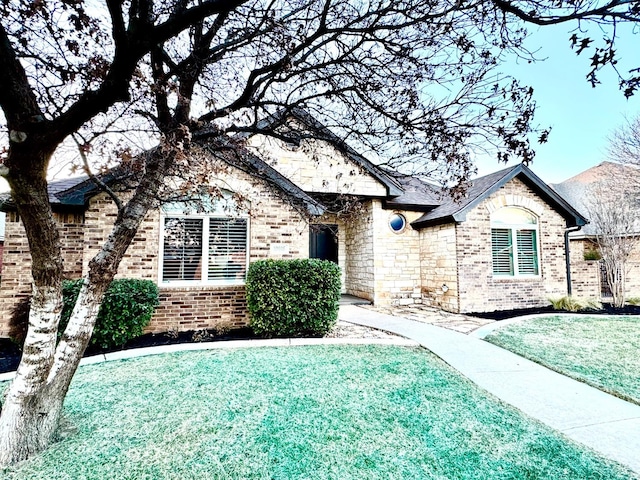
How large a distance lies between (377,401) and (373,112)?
379 cm

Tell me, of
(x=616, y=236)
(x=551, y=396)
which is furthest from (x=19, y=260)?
(x=616, y=236)

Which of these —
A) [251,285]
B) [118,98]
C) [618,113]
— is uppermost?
[618,113]

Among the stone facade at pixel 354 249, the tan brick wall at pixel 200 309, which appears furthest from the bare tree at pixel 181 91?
the tan brick wall at pixel 200 309

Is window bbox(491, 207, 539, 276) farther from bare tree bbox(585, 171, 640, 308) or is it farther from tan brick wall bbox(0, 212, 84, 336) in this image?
tan brick wall bbox(0, 212, 84, 336)

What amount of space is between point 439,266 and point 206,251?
726 centimetres

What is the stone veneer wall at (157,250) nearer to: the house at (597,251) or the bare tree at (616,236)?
the house at (597,251)

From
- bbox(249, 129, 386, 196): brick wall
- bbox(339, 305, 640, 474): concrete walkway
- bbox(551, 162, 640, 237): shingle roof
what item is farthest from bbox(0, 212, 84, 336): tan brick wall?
bbox(551, 162, 640, 237): shingle roof

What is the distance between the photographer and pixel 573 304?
10.1m

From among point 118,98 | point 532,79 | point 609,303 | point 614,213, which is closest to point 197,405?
point 118,98

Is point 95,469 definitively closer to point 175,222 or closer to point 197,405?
point 197,405

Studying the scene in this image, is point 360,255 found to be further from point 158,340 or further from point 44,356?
point 44,356

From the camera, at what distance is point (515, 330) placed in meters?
7.35

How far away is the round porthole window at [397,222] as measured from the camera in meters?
11.4

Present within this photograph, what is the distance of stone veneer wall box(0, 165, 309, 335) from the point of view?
Result: 7008mm
